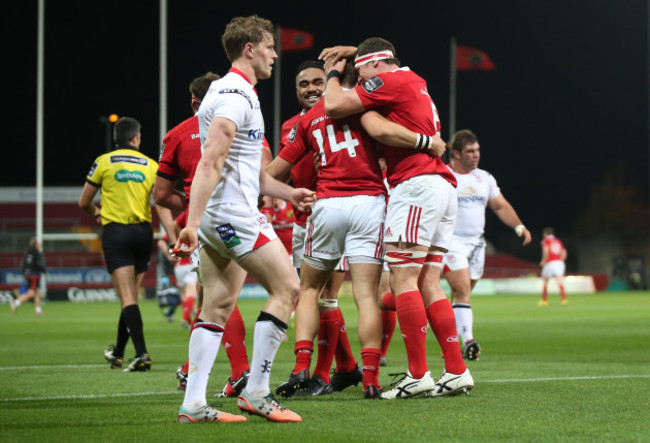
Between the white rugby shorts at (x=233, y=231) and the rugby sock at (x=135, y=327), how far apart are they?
3.89 meters

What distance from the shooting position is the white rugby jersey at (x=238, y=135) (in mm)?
5160

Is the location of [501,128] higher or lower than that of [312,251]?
higher

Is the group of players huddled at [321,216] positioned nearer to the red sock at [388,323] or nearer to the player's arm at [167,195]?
the player's arm at [167,195]

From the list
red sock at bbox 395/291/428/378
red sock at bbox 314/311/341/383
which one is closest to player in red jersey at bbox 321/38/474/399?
red sock at bbox 395/291/428/378

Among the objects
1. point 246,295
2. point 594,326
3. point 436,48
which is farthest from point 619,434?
point 436,48

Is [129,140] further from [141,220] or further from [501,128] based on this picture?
[501,128]

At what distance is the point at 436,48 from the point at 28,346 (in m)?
50.8

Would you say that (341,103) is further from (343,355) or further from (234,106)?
(343,355)

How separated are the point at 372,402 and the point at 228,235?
1.68 meters

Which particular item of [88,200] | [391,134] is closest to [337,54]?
[391,134]

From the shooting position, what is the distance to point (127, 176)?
9.20 meters

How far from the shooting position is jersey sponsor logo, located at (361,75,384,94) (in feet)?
20.7

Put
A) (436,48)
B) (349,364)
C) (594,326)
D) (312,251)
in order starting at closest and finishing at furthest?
(312,251), (349,364), (594,326), (436,48)

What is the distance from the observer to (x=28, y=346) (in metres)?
12.5
